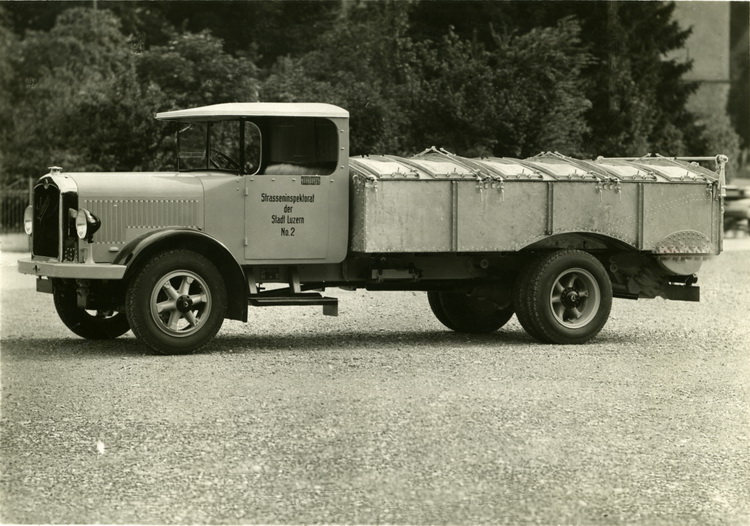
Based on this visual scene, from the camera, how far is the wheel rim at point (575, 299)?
40.9 feet

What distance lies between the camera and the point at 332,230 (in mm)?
11961

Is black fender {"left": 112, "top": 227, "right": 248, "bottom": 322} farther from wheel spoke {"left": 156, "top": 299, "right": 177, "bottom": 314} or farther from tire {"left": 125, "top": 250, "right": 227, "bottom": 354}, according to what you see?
wheel spoke {"left": 156, "top": 299, "right": 177, "bottom": 314}

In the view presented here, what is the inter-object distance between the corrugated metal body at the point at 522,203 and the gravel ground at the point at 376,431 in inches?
41.6

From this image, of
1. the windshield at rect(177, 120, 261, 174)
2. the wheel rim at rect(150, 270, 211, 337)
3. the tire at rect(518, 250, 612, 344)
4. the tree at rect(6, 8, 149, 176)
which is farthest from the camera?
the tree at rect(6, 8, 149, 176)

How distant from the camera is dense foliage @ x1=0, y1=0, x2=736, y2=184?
25.9m

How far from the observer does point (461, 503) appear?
19.2ft

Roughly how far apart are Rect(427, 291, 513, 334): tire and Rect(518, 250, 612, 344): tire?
3.70 ft

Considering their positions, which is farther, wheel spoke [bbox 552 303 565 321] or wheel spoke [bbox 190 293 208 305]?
wheel spoke [bbox 552 303 565 321]

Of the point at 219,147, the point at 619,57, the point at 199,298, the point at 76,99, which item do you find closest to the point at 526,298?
the point at 199,298

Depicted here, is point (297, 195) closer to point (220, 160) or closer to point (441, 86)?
point (220, 160)

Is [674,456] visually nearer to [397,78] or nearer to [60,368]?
[60,368]

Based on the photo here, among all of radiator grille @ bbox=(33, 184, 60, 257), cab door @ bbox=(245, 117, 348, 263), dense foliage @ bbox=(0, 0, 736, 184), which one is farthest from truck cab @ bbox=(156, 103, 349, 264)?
dense foliage @ bbox=(0, 0, 736, 184)

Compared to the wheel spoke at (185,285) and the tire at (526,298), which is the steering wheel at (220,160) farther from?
the tire at (526,298)

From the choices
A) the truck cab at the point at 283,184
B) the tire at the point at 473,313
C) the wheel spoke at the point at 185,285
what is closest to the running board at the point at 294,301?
the truck cab at the point at 283,184
